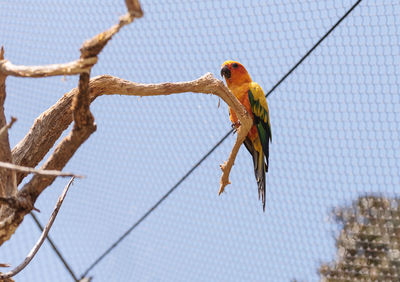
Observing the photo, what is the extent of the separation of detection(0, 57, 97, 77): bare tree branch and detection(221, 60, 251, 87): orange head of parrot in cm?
167

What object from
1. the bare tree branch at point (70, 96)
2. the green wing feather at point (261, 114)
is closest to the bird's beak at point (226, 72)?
the green wing feather at point (261, 114)

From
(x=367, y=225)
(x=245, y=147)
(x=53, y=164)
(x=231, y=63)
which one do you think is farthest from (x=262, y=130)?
(x=53, y=164)

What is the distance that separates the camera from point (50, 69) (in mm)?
1016

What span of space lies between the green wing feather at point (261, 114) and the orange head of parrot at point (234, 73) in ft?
0.56

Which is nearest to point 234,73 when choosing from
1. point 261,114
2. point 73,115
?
point 261,114

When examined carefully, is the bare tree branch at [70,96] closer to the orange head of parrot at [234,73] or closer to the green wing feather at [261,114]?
the green wing feather at [261,114]

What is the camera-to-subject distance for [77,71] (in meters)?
0.95

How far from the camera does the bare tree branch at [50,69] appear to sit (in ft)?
3.11

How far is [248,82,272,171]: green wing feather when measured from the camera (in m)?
2.47

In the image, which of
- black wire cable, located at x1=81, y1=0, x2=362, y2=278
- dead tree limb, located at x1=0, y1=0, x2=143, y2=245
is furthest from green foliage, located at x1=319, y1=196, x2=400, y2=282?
dead tree limb, located at x1=0, y1=0, x2=143, y2=245

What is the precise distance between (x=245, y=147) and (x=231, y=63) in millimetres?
477

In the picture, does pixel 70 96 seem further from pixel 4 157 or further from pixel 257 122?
pixel 257 122

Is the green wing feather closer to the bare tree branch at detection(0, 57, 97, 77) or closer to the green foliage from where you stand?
the green foliage

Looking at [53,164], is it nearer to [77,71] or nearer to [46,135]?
[77,71]
